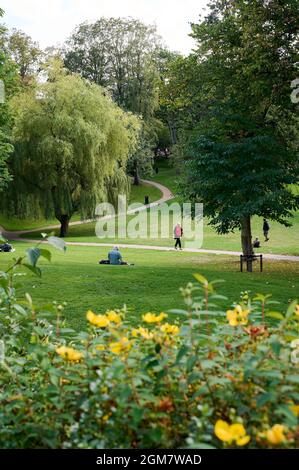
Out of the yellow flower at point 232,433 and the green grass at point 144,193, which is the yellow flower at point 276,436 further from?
the green grass at point 144,193

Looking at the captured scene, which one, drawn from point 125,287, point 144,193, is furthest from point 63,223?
point 125,287

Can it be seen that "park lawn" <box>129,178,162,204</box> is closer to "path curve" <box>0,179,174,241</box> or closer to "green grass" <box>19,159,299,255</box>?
"path curve" <box>0,179,174,241</box>

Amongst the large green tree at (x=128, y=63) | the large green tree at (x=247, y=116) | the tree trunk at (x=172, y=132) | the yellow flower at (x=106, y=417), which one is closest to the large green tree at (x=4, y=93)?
the large green tree at (x=247, y=116)

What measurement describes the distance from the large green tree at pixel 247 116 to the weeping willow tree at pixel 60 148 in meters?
13.3

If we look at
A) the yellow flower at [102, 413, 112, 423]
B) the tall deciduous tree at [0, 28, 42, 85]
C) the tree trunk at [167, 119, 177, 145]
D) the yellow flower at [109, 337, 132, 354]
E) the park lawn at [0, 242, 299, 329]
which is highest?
the tall deciduous tree at [0, 28, 42, 85]

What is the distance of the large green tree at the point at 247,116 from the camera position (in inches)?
535

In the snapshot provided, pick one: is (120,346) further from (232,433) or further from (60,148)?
(60,148)

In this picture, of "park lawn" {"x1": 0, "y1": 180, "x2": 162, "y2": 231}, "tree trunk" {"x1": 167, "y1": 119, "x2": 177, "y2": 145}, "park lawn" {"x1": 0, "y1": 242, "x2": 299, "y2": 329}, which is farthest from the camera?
"tree trunk" {"x1": 167, "y1": 119, "x2": 177, "y2": 145}

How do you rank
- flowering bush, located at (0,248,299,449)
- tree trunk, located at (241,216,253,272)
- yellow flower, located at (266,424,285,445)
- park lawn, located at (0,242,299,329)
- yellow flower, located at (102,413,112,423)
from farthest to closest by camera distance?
1. tree trunk, located at (241,216,253,272)
2. park lawn, located at (0,242,299,329)
3. yellow flower, located at (102,413,112,423)
4. flowering bush, located at (0,248,299,449)
5. yellow flower, located at (266,424,285,445)

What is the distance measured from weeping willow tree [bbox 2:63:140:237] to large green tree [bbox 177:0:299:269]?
13.3m

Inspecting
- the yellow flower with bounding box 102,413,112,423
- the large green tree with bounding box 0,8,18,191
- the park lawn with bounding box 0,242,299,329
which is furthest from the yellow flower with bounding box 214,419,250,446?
the large green tree with bounding box 0,8,18,191

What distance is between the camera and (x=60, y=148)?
1112 inches

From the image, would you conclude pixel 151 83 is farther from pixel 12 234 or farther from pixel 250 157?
pixel 250 157

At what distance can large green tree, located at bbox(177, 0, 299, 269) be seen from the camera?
13.6m
